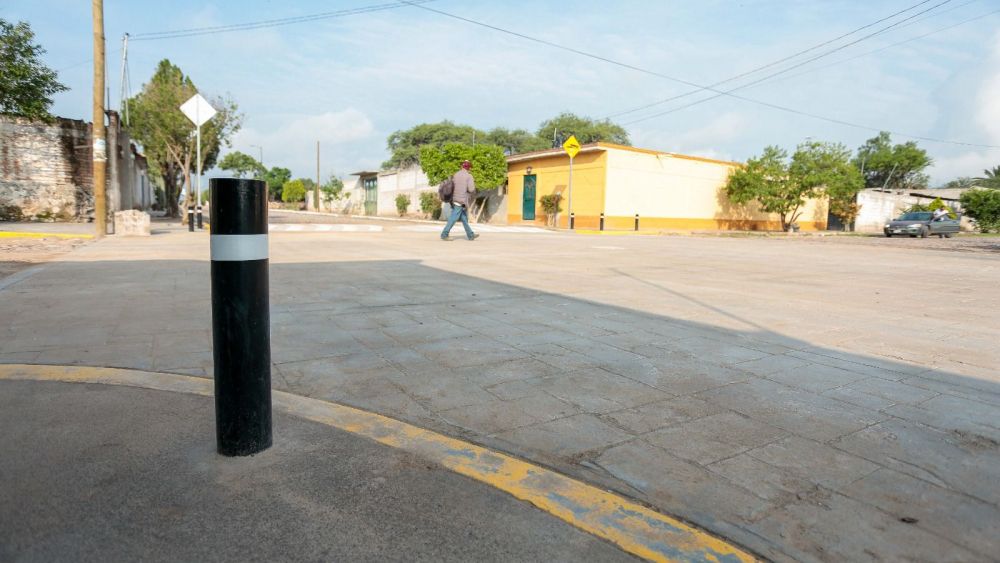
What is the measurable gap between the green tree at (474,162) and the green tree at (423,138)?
2628cm

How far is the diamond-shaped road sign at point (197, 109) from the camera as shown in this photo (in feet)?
42.7

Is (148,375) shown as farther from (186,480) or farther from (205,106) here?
(205,106)

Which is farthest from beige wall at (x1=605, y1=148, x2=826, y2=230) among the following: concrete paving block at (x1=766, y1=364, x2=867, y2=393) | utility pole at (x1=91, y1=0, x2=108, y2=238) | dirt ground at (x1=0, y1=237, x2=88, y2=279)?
concrete paving block at (x1=766, y1=364, x2=867, y2=393)

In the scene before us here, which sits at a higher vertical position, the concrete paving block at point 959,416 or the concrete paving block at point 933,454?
the concrete paving block at point 959,416

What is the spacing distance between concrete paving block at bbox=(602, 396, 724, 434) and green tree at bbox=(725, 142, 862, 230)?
31.1 metres

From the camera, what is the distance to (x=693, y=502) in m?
1.93

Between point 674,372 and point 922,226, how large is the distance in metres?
29.8


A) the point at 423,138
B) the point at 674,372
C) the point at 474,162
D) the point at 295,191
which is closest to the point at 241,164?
the point at 295,191

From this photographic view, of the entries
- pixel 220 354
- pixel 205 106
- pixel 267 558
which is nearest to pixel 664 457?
pixel 267 558

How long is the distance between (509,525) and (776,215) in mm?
39354

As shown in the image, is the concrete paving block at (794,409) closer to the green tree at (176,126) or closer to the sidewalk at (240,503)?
the sidewalk at (240,503)

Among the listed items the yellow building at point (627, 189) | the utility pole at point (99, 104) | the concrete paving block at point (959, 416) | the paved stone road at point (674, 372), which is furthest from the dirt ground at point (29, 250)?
the yellow building at point (627, 189)

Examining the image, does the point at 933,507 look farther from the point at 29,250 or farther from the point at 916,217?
the point at 916,217

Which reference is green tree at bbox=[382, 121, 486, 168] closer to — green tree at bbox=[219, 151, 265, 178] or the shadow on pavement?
green tree at bbox=[219, 151, 265, 178]
